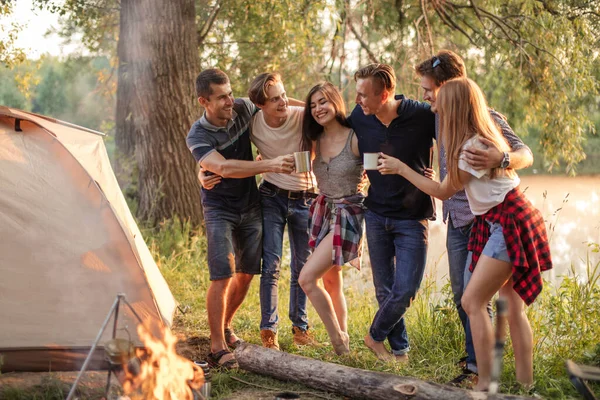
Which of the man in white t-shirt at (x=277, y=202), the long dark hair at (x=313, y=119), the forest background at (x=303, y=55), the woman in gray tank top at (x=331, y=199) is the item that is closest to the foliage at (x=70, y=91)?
the forest background at (x=303, y=55)

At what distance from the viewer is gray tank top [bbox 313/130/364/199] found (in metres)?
4.10

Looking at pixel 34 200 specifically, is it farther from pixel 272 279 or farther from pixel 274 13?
pixel 274 13

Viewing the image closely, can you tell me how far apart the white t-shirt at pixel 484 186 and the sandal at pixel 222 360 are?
175 centimetres

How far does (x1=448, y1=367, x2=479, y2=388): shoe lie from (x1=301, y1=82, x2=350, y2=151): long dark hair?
158cm

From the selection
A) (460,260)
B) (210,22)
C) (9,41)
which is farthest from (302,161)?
(210,22)

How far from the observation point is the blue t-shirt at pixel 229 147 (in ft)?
13.8

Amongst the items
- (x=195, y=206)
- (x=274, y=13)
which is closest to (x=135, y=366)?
(x=195, y=206)

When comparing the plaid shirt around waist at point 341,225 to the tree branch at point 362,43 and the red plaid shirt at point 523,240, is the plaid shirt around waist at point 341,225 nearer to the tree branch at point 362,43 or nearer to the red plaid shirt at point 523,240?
the red plaid shirt at point 523,240

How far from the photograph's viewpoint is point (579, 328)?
4.19m

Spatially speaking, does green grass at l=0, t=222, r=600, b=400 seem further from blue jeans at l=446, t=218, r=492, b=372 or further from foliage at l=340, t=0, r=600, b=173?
foliage at l=340, t=0, r=600, b=173

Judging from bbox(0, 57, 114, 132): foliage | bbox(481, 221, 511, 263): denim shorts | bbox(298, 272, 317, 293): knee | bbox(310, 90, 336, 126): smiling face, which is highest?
bbox(0, 57, 114, 132): foliage

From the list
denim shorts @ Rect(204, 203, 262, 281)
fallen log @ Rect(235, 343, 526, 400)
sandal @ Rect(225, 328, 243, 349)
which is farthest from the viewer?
sandal @ Rect(225, 328, 243, 349)

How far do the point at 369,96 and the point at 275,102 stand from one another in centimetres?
62

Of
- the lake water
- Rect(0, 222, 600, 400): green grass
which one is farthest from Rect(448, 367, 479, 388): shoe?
the lake water
